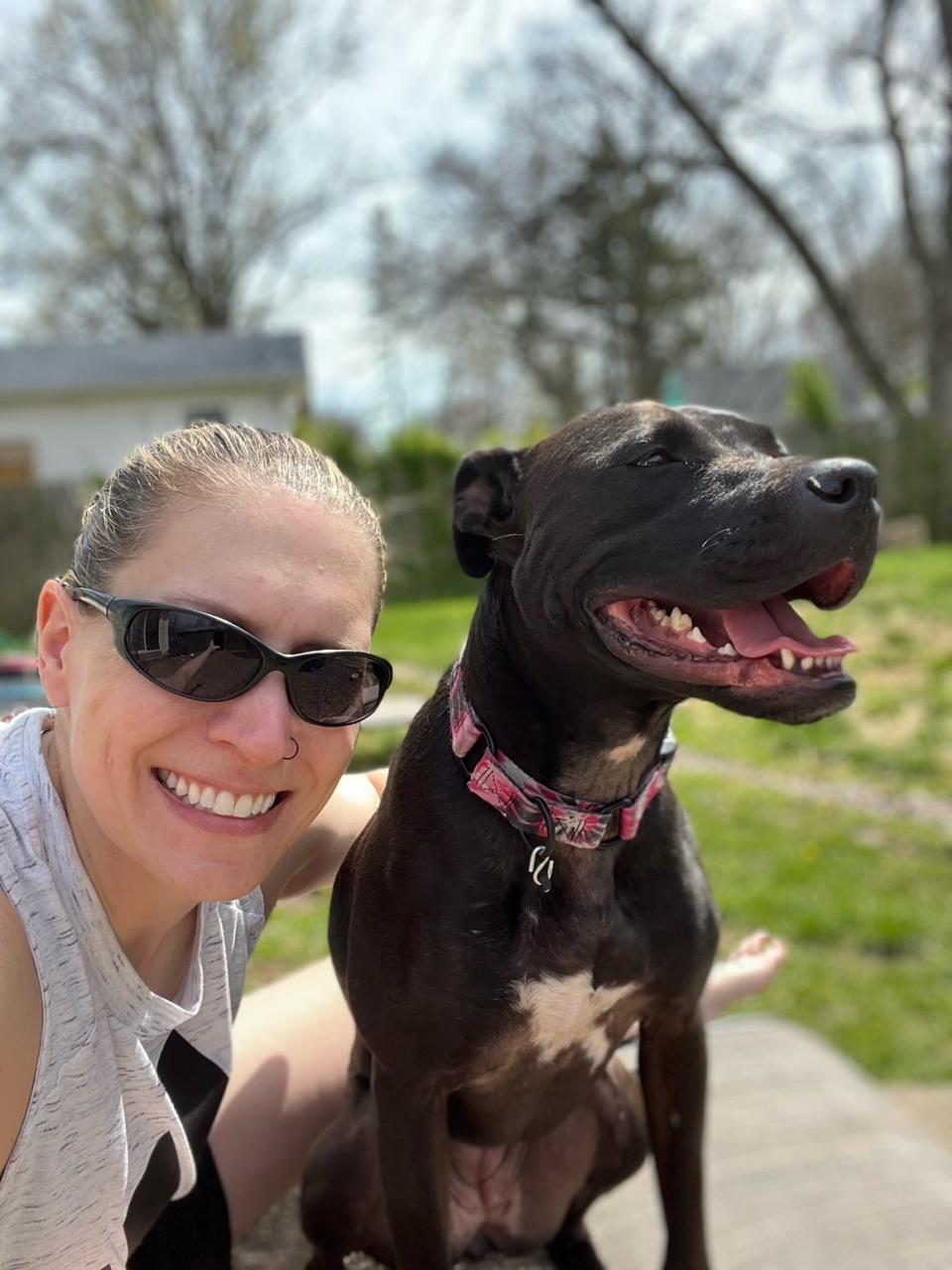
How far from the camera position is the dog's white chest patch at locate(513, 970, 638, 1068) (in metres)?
1.72

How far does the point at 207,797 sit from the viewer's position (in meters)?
1.51

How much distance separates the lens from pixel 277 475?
161cm

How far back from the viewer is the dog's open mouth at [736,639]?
1595mm

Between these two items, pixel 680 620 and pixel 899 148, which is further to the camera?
pixel 899 148

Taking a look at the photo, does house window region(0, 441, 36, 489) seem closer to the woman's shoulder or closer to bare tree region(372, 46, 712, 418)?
bare tree region(372, 46, 712, 418)

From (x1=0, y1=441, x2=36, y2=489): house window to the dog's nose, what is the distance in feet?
72.3

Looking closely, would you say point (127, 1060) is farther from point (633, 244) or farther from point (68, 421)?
point (633, 244)

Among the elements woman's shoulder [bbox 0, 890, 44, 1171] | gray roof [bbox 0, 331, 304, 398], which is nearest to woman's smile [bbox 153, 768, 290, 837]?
woman's shoulder [bbox 0, 890, 44, 1171]

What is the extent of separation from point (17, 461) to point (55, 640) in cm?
Answer: 2198

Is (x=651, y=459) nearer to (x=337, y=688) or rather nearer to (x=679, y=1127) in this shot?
(x=337, y=688)

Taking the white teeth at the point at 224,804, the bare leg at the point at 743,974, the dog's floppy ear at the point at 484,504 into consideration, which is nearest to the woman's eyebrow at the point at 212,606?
the white teeth at the point at 224,804

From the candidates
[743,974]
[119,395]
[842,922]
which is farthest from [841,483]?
[119,395]

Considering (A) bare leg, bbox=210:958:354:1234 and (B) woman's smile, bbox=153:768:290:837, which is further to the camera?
(A) bare leg, bbox=210:958:354:1234

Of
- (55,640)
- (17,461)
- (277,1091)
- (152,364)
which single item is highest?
(55,640)
